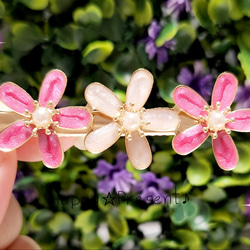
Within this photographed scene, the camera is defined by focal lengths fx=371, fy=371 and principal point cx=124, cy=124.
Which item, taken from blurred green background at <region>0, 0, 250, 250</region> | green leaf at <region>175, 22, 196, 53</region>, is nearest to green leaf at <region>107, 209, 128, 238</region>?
blurred green background at <region>0, 0, 250, 250</region>

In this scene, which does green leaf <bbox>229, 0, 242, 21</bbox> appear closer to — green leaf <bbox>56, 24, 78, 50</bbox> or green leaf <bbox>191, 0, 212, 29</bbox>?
green leaf <bbox>191, 0, 212, 29</bbox>

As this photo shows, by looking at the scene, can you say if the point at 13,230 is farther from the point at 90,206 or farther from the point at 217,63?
the point at 217,63

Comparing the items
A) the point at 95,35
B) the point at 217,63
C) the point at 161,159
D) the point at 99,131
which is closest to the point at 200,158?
the point at 161,159

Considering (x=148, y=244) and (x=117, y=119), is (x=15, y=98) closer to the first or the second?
(x=117, y=119)

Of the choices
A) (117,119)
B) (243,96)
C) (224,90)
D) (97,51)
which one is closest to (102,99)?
(117,119)

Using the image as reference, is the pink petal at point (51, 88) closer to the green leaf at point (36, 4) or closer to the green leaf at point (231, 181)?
the green leaf at point (36, 4)
